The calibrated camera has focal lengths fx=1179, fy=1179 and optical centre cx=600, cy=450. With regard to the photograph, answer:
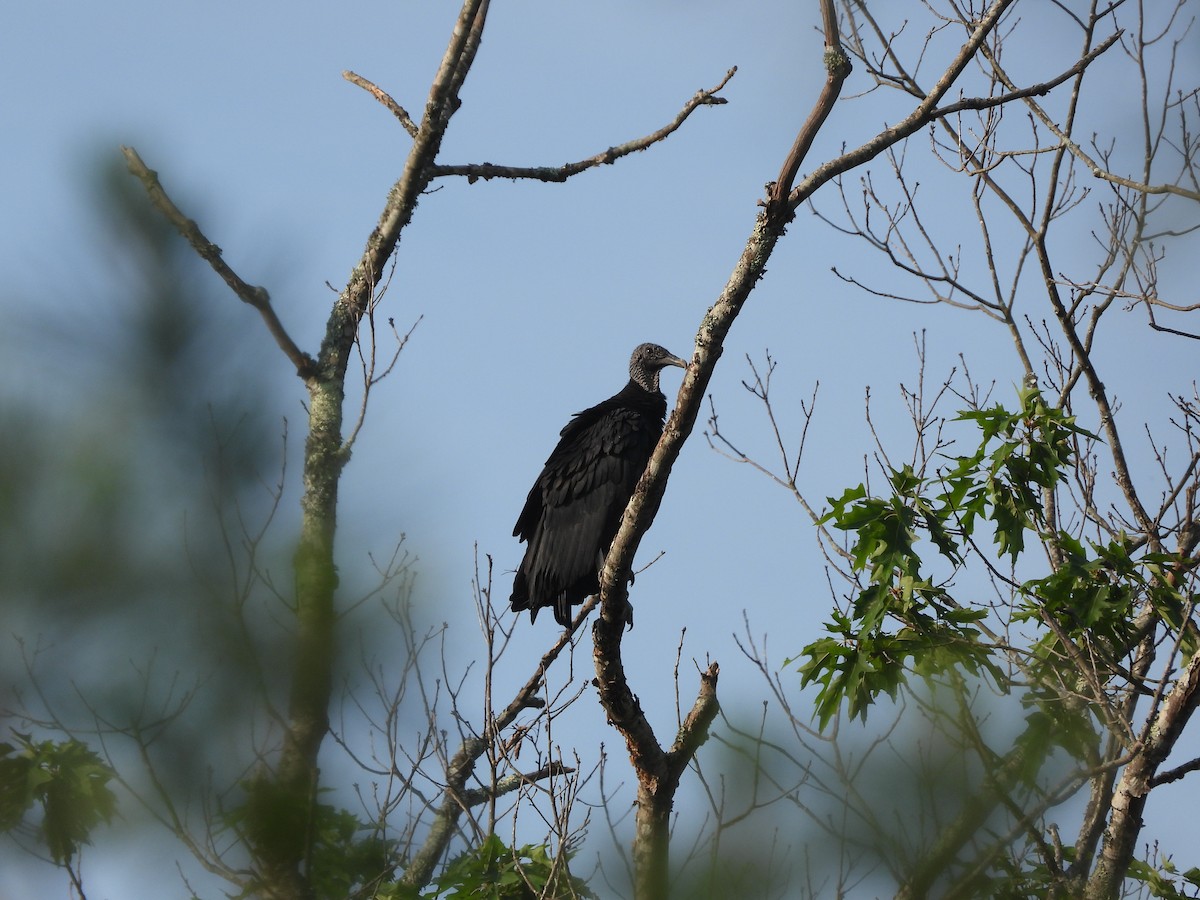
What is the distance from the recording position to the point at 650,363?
573cm

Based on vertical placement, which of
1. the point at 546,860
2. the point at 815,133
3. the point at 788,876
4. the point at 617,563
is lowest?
the point at 788,876

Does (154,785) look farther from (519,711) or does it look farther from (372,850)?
(519,711)

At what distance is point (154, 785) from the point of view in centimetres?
135

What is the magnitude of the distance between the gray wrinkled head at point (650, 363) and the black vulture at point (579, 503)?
536mm

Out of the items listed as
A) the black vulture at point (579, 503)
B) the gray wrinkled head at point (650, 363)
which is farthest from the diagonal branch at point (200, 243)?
the gray wrinkled head at point (650, 363)

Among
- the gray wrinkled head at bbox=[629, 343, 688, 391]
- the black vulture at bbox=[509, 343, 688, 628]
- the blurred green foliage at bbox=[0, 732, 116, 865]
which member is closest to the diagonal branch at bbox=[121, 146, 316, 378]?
the blurred green foliage at bbox=[0, 732, 116, 865]

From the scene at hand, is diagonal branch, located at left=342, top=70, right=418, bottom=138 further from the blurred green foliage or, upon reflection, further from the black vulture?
the blurred green foliage


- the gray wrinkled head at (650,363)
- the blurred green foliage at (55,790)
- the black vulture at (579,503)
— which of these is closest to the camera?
the blurred green foliage at (55,790)

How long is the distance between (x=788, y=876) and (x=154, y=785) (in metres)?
0.99

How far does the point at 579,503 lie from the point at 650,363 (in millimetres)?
1154

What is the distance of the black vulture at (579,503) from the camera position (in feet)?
15.4

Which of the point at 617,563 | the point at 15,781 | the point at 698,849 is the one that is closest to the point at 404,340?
the point at 617,563

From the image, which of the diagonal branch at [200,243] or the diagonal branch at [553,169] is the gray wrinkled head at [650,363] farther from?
the diagonal branch at [200,243]

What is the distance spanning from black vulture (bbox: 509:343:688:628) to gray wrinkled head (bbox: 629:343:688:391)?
0.54m
